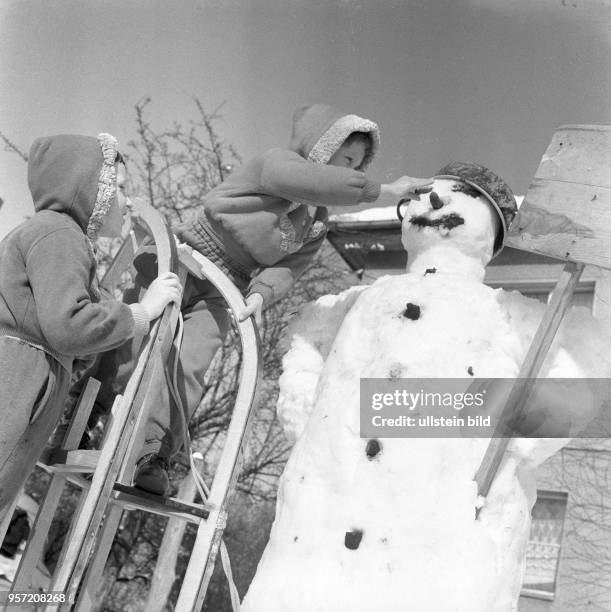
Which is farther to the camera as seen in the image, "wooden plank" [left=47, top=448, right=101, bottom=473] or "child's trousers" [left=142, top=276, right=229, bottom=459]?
"child's trousers" [left=142, top=276, right=229, bottom=459]

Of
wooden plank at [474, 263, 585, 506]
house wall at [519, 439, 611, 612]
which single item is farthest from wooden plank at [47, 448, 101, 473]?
house wall at [519, 439, 611, 612]

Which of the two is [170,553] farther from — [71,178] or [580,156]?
[580,156]

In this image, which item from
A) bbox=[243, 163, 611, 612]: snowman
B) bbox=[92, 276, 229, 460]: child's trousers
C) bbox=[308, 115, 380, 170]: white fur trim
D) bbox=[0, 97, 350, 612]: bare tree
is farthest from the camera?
bbox=[0, 97, 350, 612]: bare tree

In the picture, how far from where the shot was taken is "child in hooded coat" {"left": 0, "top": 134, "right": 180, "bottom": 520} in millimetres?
1648

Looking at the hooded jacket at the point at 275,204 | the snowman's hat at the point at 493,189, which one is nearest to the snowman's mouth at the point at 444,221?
the snowman's hat at the point at 493,189

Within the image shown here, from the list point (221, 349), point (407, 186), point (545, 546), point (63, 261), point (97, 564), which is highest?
point (221, 349)

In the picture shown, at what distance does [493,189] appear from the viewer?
222 cm

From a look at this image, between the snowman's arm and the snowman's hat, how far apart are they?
→ 40cm

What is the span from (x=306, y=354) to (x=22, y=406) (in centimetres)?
86

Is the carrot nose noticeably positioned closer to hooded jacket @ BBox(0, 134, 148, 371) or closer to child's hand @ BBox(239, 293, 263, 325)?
child's hand @ BBox(239, 293, 263, 325)

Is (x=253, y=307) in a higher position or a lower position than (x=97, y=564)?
higher

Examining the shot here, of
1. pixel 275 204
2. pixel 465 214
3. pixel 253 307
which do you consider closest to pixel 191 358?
pixel 253 307

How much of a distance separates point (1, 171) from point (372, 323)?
2.36 m

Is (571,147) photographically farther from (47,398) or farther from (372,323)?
(47,398)
